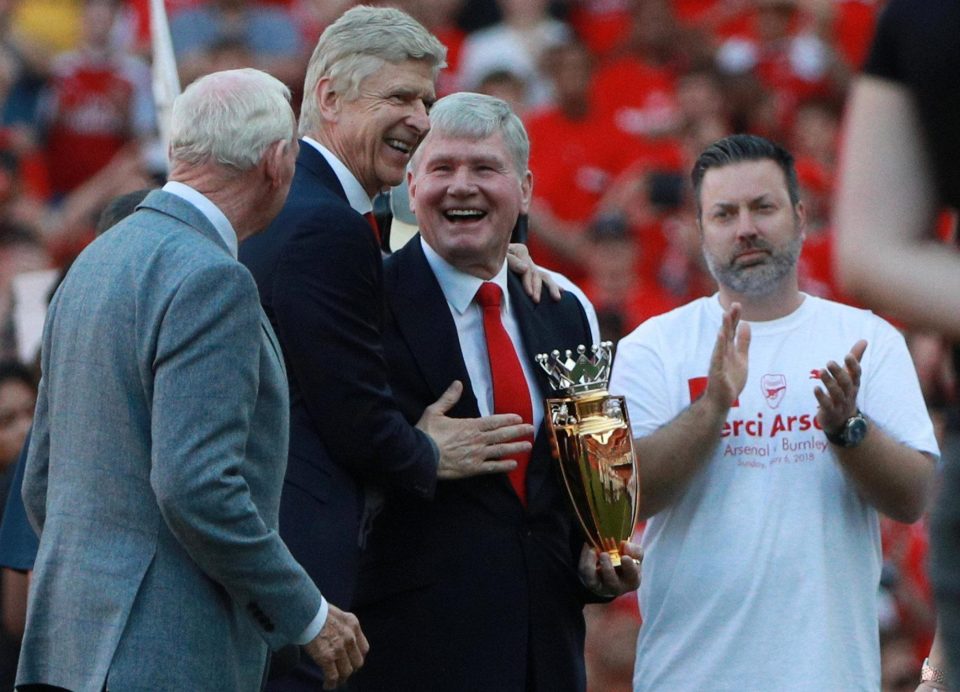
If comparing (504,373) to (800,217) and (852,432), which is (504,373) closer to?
(852,432)

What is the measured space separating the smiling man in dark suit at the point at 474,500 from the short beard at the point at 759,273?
50 centimetres

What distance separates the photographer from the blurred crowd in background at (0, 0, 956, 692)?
8898mm

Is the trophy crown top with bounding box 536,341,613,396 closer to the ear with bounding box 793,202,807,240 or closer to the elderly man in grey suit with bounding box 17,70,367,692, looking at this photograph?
the ear with bounding box 793,202,807,240

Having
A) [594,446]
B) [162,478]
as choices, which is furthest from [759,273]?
[162,478]

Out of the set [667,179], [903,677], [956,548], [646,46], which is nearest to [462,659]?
[956,548]

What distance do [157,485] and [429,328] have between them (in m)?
1.08

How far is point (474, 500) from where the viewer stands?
386 cm

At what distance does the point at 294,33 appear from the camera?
1032cm

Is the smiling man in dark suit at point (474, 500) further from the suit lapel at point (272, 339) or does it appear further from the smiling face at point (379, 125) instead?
the suit lapel at point (272, 339)

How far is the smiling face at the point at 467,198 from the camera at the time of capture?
400 centimetres

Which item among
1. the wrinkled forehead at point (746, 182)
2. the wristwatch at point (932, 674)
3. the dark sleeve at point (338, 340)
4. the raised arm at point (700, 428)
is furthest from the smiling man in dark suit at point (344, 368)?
the wristwatch at point (932, 674)

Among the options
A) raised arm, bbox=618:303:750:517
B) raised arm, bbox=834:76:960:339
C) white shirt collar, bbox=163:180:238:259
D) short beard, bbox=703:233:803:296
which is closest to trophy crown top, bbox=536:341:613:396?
raised arm, bbox=618:303:750:517

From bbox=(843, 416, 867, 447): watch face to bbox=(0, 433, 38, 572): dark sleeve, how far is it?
1.88 meters

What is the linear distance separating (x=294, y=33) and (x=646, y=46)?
2.14m
